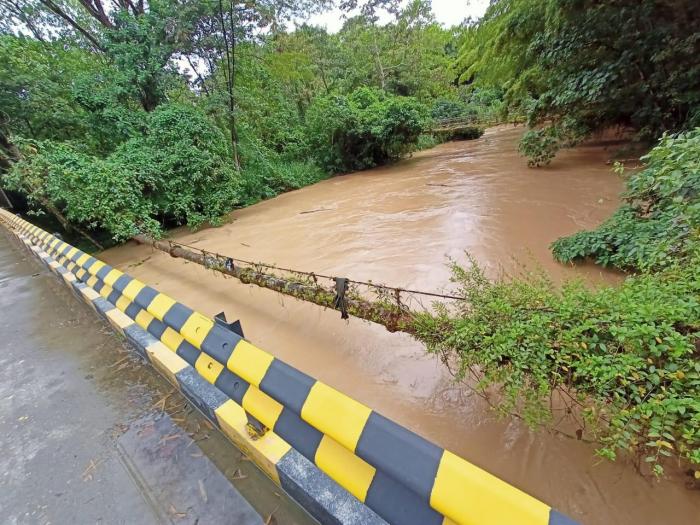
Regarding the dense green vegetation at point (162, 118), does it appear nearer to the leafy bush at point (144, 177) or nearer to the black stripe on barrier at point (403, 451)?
the leafy bush at point (144, 177)

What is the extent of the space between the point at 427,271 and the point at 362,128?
37.2 feet

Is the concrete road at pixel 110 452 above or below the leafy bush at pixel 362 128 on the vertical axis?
below

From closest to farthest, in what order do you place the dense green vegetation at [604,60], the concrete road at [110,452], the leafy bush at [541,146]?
the concrete road at [110,452], the dense green vegetation at [604,60], the leafy bush at [541,146]

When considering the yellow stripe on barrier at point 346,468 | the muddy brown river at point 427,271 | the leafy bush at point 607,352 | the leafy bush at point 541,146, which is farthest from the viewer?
the leafy bush at point 541,146

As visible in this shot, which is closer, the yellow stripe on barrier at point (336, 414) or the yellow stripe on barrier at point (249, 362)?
the yellow stripe on barrier at point (336, 414)

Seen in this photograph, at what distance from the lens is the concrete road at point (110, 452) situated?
58.8 inches

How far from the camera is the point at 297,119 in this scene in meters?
16.1

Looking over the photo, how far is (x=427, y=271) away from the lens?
4516mm

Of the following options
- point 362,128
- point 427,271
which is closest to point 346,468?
point 427,271

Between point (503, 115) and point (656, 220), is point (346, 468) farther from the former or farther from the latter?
point (503, 115)

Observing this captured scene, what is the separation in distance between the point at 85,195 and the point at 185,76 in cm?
586

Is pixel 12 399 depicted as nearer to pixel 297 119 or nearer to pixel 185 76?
pixel 185 76

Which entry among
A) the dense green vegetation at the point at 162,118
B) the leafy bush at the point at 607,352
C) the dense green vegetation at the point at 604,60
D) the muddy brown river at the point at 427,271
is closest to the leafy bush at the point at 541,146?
the dense green vegetation at the point at 604,60

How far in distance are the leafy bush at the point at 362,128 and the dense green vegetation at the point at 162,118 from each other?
0.06m
